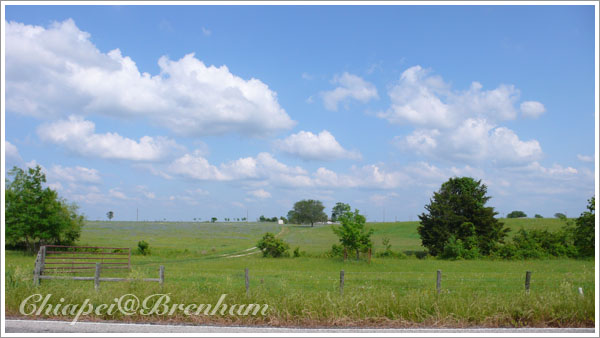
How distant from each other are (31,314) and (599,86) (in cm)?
1258

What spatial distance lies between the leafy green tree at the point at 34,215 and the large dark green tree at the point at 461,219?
3397cm

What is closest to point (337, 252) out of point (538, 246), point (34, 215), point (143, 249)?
point (538, 246)

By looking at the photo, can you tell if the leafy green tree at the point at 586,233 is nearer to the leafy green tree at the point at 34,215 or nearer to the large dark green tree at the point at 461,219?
the large dark green tree at the point at 461,219

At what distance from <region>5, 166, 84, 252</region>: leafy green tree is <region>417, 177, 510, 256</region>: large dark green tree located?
3397 cm

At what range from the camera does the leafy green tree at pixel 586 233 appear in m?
34.9

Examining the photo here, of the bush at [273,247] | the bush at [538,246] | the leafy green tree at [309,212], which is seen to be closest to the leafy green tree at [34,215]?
the bush at [273,247]

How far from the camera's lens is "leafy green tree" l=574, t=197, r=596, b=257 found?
114 ft

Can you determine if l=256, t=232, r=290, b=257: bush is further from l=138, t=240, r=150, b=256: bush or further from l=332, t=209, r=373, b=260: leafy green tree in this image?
l=138, t=240, r=150, b=256: bush

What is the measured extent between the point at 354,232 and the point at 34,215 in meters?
27.5

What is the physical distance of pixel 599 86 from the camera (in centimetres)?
843

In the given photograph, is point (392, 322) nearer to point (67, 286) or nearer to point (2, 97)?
point (67, 286)

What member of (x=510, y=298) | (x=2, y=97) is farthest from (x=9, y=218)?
(x=510, y=298)

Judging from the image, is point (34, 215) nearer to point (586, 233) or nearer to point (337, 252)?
point (337, 252)

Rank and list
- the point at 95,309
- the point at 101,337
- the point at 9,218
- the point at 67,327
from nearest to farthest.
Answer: the point at 101,337, the point at 67,327, the point at 95,309, the point at 9,218
